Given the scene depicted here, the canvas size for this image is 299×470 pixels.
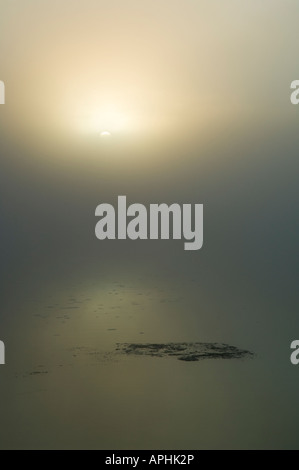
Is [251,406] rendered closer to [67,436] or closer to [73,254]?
[67,436]

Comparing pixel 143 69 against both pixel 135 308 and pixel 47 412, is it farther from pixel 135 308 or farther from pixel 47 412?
pixel 47 412

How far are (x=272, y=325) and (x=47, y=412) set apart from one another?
0.93 m

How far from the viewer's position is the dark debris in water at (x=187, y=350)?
6.53 ft

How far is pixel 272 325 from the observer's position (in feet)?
6.75

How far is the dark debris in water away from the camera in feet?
6.53

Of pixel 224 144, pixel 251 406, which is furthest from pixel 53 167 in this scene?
pixel 251 406

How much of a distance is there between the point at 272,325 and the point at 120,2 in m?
1.42

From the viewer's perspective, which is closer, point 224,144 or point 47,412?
point 47,412

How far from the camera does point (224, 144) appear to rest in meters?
2.11

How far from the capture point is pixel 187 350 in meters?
2.01
